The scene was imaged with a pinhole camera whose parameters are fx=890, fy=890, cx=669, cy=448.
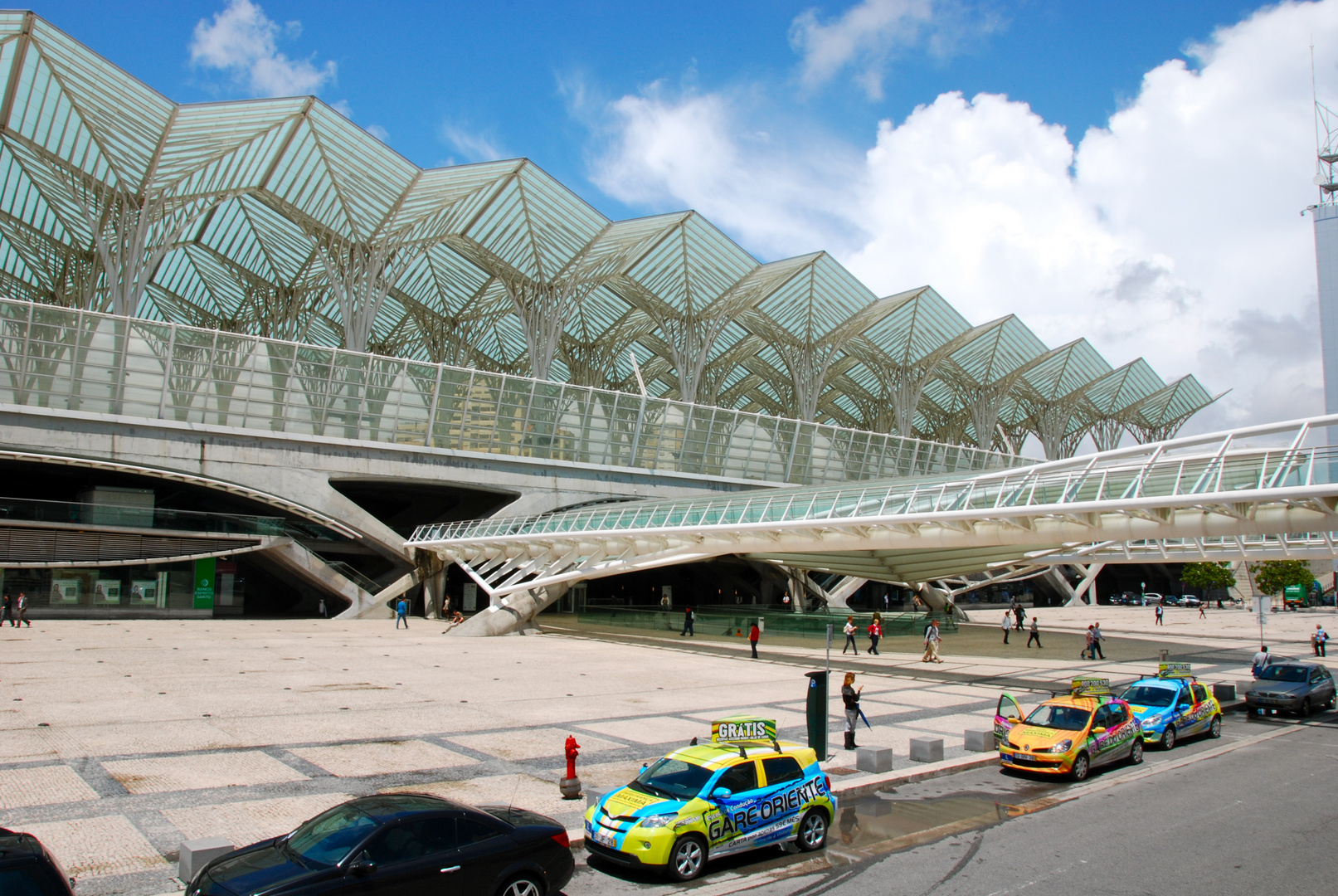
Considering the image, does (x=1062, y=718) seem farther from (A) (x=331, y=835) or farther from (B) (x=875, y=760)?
(A) (x=331, y=835)

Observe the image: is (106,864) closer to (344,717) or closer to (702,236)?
(344,717)

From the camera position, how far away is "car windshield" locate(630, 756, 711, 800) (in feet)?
31.7

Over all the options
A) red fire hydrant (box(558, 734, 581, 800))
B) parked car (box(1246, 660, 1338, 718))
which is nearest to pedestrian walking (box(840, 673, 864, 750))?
red fire hydrant (box(558, 734, 581, 800))

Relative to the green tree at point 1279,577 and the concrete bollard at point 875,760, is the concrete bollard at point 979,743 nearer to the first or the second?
the concrete bollard at point 875,760

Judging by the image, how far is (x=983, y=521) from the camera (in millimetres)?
23750

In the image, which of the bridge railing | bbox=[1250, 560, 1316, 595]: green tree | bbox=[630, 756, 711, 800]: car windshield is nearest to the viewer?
bbox=[630, 756, 711, 800]: car windshield

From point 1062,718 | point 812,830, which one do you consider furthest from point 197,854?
point 1062,718

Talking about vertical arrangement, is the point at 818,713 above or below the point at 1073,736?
above

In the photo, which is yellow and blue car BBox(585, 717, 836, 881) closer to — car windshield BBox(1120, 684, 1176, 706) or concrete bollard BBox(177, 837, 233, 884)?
concrete bollard BBox(177, 837, 233, 884)

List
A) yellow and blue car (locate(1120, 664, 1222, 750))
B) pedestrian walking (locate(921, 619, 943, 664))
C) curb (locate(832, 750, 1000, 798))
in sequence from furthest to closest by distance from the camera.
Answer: pedestrian walking (locate(921, 619, 943, 664)) < yellow and blue car (locate(1120, 664, 1222, 750)) < curb (locate(832, 750, 1000, 798))

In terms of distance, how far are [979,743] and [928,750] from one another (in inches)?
61.4

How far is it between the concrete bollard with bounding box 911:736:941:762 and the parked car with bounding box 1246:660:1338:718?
10.6m

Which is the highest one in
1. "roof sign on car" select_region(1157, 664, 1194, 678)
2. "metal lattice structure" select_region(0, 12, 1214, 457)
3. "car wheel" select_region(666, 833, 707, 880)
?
"metal lattice structure" select_region(0, 12, 1214, 457)

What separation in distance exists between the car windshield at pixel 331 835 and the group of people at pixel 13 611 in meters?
31.2
